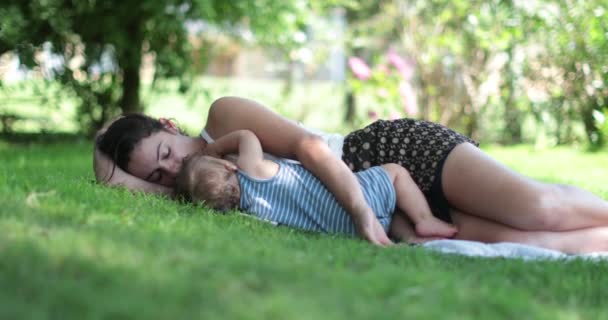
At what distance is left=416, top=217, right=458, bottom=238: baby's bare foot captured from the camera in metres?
3.70

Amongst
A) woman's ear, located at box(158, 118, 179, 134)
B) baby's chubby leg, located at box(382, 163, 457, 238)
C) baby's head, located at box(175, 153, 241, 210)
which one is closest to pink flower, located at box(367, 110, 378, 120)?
woman's ear, located at box(158, 118, 179, 134)

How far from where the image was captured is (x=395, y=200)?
150 inches

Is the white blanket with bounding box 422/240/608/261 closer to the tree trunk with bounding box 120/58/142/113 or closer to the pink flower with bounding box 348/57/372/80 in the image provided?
the tree trunk with bounding box 120/58/142/113

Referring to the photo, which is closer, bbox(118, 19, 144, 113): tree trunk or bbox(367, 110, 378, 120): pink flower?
bbox(118, 19, 144, 113): tree trunk

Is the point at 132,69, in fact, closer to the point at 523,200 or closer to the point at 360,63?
the point at 360,63

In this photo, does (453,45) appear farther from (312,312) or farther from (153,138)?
(312,312)

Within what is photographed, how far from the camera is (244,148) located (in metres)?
3.83

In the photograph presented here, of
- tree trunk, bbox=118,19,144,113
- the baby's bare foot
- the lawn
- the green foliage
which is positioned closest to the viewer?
the lawn

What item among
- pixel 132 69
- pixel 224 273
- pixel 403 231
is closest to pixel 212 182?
pixel 403 231

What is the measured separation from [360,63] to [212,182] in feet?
20.6

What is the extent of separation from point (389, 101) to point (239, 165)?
627 cm

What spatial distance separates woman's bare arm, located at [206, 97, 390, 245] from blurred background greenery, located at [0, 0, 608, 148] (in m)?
3.70

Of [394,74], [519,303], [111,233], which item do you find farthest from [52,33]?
[519,303]

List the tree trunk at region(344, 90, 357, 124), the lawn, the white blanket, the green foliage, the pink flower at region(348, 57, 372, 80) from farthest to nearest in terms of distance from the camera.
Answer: the tree trunk at region(344, 90, 357, 124) < the pink flower at region(348, 57, 372, 80) < the green foliage < the white blanket < the lawn
